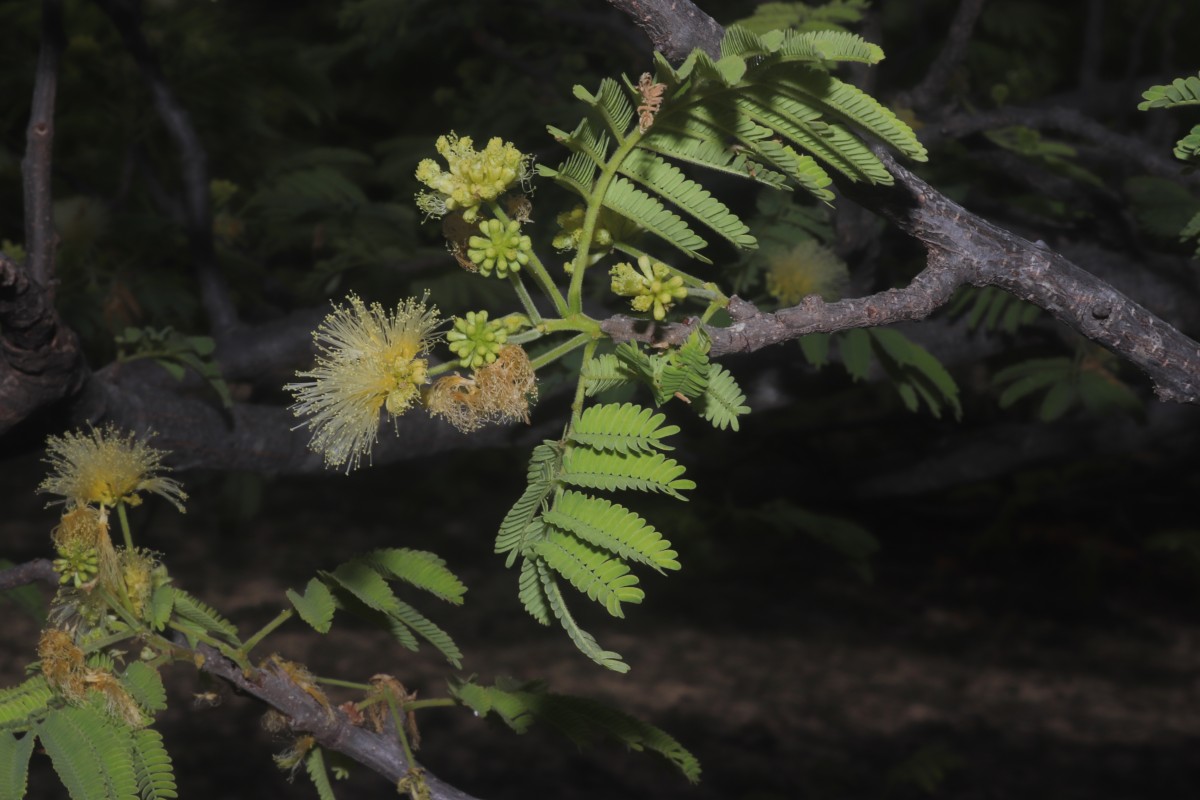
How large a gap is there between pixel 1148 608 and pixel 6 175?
5.14 m

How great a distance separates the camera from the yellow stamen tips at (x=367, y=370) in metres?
1.15

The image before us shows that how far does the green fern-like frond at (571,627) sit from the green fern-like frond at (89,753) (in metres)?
0.55

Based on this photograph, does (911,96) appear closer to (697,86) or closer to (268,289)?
(697,86)

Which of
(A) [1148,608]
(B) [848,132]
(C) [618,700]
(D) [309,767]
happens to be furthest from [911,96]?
(A) [1148,608]

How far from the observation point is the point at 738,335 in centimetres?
116

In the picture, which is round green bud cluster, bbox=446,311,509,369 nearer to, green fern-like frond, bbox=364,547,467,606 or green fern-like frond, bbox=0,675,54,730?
green fern-like frond, bbox=364,547,467,606

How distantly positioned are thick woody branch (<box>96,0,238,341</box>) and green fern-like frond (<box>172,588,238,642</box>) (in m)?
1.38

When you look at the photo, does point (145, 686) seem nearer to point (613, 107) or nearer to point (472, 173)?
point (472, 173)

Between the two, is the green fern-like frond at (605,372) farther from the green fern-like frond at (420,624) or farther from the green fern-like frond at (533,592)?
the green fern-like frond at (420,624)

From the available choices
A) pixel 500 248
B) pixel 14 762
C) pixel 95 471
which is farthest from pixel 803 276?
pixel 14 762

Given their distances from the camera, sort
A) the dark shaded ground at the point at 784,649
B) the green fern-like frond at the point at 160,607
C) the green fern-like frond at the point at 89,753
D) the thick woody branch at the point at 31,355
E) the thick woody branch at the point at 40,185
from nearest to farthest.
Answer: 1. the green fern-like frond at the point at 89,753
2. the green fern-like frond at the point at 160,607
3. the thick woody branch at the point at 31,355
4. the thick woody branch at the point at 40,185
5. the dark shaded ground at the point at 784,649

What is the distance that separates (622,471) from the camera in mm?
1112

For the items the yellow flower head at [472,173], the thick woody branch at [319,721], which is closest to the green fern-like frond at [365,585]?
the thick woody branch at [319,721]

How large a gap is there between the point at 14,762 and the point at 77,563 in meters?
0.23
